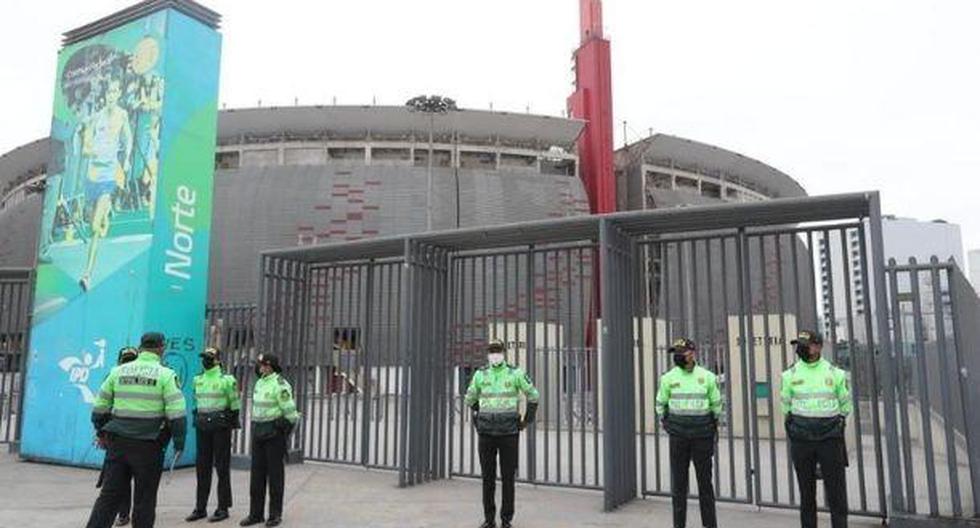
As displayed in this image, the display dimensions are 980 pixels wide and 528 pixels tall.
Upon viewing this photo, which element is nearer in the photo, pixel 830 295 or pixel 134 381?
pixel 134 381

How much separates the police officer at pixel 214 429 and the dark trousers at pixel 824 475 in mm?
5788

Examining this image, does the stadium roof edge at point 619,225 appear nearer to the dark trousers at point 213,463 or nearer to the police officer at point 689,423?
the police officer at point 689,423

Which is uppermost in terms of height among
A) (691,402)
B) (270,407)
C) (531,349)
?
(531,349)

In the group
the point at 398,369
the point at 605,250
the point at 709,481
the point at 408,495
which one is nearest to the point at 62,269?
the point at 398,369

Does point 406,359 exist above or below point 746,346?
below

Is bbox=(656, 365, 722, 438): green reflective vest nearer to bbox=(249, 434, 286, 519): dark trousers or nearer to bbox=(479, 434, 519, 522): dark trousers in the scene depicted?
bbox=(479, 434, 519, 522): dark trousers

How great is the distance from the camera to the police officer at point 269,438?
7770mm

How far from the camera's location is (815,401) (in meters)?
6.75

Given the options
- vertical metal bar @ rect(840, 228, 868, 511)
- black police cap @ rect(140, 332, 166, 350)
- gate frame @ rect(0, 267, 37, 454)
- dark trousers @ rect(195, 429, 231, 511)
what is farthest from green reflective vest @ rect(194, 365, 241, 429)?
vertical metal bar @ rect(840, 228, 868, 511)

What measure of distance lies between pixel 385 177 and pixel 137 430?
38.3m

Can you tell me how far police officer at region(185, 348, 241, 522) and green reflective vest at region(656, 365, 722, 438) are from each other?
4632mm

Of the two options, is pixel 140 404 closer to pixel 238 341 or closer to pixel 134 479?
pixel 134 479

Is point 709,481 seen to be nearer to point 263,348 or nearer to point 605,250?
point 605,250

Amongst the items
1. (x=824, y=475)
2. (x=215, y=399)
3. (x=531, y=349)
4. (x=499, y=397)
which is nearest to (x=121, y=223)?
(x=215, y=399)
